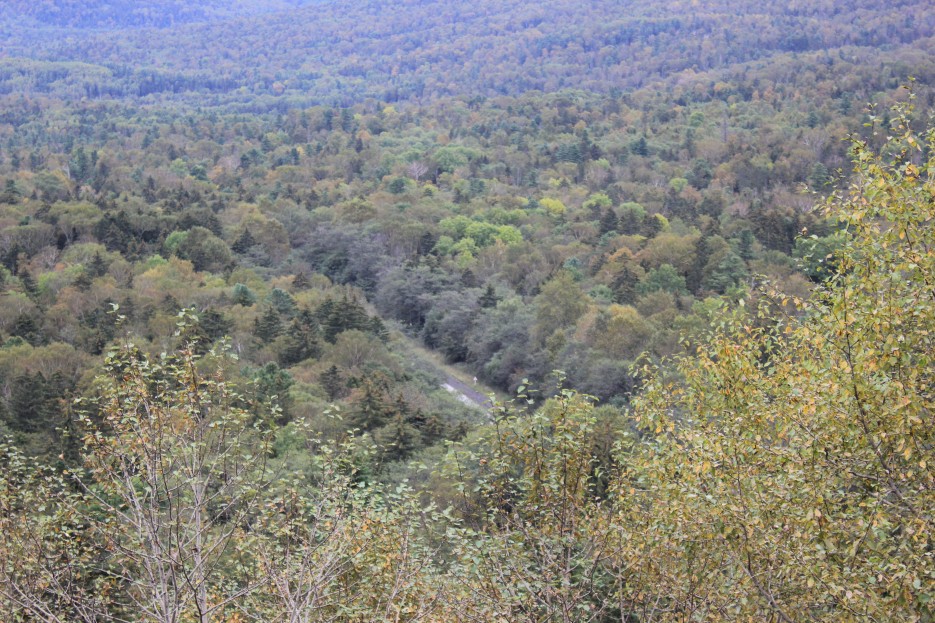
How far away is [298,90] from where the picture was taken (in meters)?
188

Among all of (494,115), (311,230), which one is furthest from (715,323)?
(494,115)

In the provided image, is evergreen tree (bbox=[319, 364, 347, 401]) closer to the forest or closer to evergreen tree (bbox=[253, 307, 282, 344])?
the forest

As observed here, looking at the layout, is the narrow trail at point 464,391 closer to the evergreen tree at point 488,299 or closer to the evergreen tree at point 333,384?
the evergreen tree at point 488,299

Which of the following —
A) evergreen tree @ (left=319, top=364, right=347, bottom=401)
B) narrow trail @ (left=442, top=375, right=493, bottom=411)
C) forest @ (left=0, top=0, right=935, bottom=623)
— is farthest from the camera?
narrow trail @ (left=442, top=375, right=493, bottom=411)

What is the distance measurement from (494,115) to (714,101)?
2960cm

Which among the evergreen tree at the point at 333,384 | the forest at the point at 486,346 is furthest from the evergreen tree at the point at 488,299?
the evergreen tree at the point at 333,384

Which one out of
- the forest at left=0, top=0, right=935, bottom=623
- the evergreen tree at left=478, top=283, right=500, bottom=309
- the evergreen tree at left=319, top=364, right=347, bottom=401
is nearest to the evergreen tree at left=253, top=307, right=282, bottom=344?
the forest at left=0, top=0, right=935, bottom=623

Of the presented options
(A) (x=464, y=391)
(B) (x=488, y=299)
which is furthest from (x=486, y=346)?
(B) (x=488, y=299)

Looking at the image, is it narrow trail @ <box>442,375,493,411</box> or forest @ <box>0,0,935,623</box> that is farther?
narrow trail @ <box>442,375,493,411</box>

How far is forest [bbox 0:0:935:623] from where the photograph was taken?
26.8 ft

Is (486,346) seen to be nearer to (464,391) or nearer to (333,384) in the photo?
(464,391)

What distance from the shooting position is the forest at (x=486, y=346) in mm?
8164

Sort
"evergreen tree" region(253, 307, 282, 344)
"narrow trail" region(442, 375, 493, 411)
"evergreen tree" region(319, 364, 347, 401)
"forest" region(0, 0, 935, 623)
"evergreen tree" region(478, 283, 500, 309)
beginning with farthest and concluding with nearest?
"evergreen tree" region(478, 283, 500, 309)
"narrow trail" region(442, 375, 493, 411)
"evergreen tree" region(253, 307, 282, 344)
"evergreen tree" region(319, 364, 347, 401)
"forest" region(0, 0, 935, 623)

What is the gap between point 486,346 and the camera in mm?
48562
